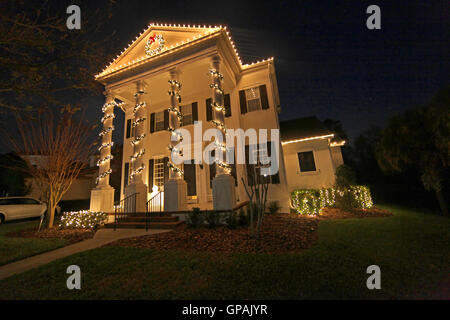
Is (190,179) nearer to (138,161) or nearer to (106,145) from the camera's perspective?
(138,161)

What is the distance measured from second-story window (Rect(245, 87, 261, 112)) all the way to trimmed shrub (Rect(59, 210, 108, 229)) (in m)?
9.11

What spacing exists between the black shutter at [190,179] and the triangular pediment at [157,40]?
5.95 metres

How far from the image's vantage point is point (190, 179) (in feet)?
33.7

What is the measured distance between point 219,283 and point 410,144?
37.8 ft

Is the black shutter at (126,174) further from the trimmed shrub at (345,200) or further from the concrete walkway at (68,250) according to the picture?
the trimmed shrub at (345,200)

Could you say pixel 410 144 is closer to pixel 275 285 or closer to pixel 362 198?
pixel 362 198

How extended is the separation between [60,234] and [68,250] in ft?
8.11

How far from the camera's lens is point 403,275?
2.86 metres

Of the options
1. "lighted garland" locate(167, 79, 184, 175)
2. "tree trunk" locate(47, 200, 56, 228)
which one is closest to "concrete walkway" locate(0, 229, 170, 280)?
"lighted garland" locate(167, 79, 184, 175)

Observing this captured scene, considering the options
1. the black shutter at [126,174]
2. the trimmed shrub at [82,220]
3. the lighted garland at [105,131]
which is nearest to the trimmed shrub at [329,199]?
the trimmed shrub at [82,220]

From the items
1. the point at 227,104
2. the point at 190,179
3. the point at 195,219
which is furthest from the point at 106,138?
the point at 227,104

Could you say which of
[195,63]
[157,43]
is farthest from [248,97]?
[157,43]

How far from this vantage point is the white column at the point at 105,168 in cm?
823

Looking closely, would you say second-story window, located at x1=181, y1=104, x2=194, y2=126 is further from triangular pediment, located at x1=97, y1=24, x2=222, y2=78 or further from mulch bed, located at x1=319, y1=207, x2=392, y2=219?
mulch bed, located at x1=319, y1=207, x2=392, y2=219
